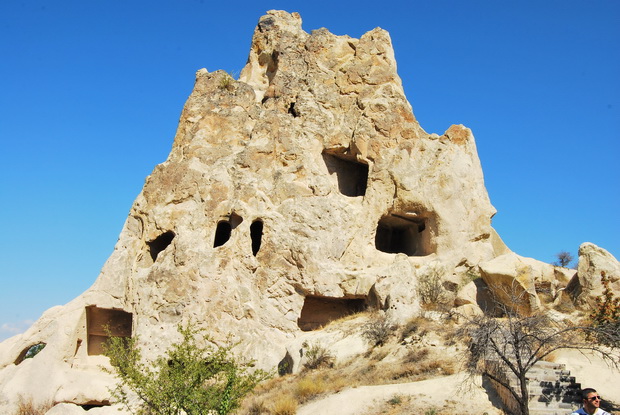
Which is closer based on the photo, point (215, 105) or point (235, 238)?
point (235, 238)

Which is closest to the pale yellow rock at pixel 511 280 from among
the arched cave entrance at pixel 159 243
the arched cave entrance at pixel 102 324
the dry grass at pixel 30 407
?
the arched cave entrance at pixel 159 243

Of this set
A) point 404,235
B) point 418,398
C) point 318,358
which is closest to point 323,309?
point 318,358

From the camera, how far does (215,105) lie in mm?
18797

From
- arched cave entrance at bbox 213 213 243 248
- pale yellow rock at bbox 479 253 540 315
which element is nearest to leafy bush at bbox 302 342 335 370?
pale yellow rock at bbox 479 253 540 315

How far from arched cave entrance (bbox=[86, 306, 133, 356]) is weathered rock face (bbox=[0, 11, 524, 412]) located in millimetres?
39

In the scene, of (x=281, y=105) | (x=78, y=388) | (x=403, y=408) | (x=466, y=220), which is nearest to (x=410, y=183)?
(x=466, y=220)

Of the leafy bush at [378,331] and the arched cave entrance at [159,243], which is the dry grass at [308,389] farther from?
the arched cave entrance at [159,243]

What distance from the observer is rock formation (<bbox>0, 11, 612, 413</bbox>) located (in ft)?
50.0

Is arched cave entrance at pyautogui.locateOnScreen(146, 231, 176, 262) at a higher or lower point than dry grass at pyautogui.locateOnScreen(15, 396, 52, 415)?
higher

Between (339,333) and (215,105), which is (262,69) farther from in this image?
(339,333)

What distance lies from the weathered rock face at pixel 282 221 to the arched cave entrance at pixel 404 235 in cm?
6

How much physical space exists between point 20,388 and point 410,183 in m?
12.3

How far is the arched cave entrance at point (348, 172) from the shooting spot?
18.8m

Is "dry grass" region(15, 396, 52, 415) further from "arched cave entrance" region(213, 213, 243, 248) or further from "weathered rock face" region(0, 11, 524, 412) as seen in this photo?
"arched cave entrance" region(213, 213, 243, 248)
